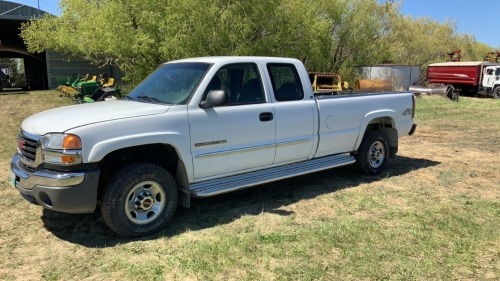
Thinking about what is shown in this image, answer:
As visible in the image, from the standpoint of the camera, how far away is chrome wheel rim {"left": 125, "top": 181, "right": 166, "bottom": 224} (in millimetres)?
4289

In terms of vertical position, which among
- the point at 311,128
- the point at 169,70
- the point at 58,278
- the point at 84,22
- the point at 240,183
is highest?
the point at 84,22

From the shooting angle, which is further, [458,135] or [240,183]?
[458,135]

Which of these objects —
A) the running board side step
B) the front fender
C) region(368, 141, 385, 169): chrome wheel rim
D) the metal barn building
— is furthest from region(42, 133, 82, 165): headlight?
the metal barn building

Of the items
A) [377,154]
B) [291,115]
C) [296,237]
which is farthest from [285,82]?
[377,154]

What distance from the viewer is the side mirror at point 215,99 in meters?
4.56

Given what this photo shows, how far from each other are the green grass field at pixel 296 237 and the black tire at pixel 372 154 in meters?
0.21

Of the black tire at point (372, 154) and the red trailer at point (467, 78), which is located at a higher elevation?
the red trailer at point (467, 78)

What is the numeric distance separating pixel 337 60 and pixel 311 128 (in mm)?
24538

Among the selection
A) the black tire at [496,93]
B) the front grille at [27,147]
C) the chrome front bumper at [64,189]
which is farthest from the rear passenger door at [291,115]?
the black tire at [496,93]

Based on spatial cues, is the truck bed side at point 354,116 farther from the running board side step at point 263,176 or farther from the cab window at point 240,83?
the cab window at point 240,83

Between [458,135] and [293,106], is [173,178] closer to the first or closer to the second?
[293,106]

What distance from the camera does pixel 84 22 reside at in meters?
18.2

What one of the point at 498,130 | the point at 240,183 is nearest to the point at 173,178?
the point at 240,183

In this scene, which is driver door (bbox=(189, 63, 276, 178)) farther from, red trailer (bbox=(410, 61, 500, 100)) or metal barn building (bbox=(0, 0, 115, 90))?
metal barn building (bbox=(0, 0, 115, 90))
